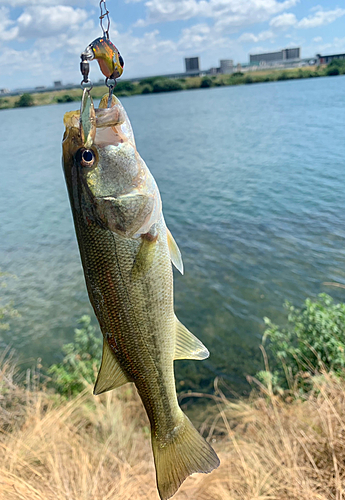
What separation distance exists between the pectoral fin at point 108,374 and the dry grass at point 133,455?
2.06m

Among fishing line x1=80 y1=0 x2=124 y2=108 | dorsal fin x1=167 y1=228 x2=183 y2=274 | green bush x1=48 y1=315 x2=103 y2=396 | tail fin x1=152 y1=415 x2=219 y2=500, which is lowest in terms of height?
green bush x1=48 y1=315 x2=103 y2=396

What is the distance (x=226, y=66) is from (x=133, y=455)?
112 meters

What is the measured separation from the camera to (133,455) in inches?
196

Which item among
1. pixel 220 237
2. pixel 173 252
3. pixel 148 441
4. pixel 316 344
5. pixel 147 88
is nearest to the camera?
pixel 173 252

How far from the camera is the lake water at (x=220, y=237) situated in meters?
9.21

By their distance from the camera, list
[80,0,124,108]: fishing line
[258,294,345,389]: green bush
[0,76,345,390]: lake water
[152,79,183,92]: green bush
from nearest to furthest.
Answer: [80,0,124,108]: fishing line → [258,294,345,389]: green bush → [0,76,345,390]: lake water → [152,79,183,92]: green bush

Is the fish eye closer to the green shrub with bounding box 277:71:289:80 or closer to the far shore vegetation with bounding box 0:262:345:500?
the far shore vegetation with bounding box 0:262:345:500

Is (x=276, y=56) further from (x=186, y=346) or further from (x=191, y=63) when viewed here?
(x=186, y=346)

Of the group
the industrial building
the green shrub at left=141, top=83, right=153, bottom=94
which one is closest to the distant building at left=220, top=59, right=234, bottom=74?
the industrial building

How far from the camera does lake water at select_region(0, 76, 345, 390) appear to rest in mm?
9211

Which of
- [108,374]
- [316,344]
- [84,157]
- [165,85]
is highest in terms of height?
[165,85]

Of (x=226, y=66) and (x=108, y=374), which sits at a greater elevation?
(x=226, y=66)

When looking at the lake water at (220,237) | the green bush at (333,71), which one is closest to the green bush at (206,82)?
the green bush at (333,71)

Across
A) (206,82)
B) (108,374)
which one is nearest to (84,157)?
(108,374)
